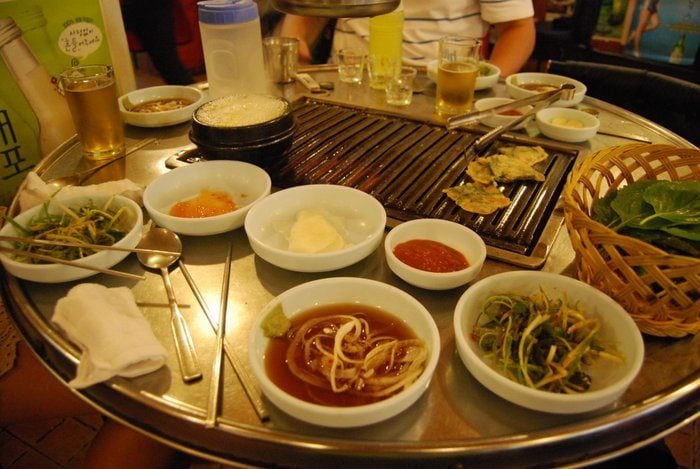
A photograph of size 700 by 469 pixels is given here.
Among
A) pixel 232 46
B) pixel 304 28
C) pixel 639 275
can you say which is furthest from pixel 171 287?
pixel 304 28

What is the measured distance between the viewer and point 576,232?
4.50ft

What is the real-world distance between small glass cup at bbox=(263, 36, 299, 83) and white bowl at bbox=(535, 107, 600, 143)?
1.52 meters

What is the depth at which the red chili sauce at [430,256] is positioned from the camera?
5.15 ft

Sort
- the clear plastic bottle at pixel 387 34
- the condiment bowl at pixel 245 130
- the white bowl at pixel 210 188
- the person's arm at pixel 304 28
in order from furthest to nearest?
the person's arm at pixel 304 28, the clear plastic bottle at pixel 387 34, the condiment bowl at pixel 245 130, the white bowl at pixel 210 188

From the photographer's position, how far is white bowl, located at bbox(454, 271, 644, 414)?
1.09 metres

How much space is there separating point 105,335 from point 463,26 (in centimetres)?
357

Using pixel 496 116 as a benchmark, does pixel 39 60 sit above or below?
above

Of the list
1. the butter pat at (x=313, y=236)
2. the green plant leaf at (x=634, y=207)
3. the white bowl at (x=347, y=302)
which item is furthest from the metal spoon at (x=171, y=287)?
the green plant leaf at (x=634, y=207)

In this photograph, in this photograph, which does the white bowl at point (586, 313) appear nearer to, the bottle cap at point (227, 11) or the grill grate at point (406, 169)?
the grill grate at point (406, 169)

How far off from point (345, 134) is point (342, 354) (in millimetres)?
1528

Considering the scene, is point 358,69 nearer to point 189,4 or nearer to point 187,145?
point 187,145

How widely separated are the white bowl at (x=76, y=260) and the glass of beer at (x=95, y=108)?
0.61 m

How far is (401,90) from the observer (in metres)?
2.86

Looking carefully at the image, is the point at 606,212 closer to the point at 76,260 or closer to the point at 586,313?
the point at 586,313
